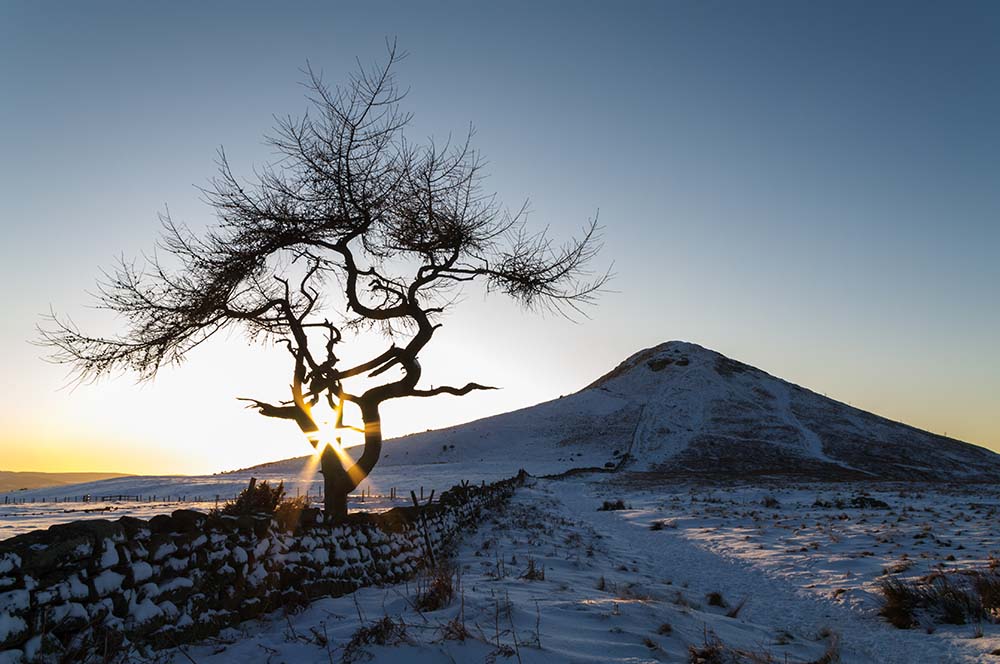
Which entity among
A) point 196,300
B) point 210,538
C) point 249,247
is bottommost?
point 210,538

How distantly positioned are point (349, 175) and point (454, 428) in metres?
92.0

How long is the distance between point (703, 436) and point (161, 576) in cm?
8796

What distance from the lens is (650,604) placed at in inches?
301

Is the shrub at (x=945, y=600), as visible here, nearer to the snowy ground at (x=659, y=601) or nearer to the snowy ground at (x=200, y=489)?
the snowy ground at (x=659, y=601)

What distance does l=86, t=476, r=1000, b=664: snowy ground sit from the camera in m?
5.67

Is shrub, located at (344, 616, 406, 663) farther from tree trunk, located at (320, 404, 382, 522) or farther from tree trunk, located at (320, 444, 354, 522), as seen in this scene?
tree trunk, located at (320, 444, 354, 522)

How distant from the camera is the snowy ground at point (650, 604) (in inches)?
223

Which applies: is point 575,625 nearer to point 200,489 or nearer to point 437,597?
point 437,597

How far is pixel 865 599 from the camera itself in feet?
30.3

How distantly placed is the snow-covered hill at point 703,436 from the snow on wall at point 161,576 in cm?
6234

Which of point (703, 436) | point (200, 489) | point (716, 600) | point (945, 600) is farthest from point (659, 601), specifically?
point (703, 436)

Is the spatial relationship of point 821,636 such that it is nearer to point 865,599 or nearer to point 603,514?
point 865,599

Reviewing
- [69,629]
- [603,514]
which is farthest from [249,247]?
[603,514]

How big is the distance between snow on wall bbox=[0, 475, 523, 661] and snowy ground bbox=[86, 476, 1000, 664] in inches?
13.7
